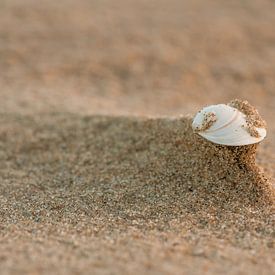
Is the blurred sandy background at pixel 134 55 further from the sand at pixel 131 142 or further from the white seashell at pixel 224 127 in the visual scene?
the white seashell at pixel 224 127

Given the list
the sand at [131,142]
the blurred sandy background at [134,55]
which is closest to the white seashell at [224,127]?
the sand at [131,142]

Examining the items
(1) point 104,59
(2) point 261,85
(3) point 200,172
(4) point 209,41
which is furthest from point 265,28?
(3) point 200,172

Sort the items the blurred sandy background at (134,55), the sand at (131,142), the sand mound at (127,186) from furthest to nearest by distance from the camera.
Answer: the blurred sandy background at (134,55)
the sand mound at (127,186)
the sand at (131,142)

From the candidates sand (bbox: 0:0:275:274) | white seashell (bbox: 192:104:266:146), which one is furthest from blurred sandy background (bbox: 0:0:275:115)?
white seashell (bbox: 192:104:266:146)

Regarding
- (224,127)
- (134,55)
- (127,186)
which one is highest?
(224,127)

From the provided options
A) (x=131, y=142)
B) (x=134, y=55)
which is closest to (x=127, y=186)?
(x=131, y=142)

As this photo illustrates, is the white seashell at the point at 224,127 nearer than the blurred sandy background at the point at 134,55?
Yes

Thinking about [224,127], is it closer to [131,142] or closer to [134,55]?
[131,142]
